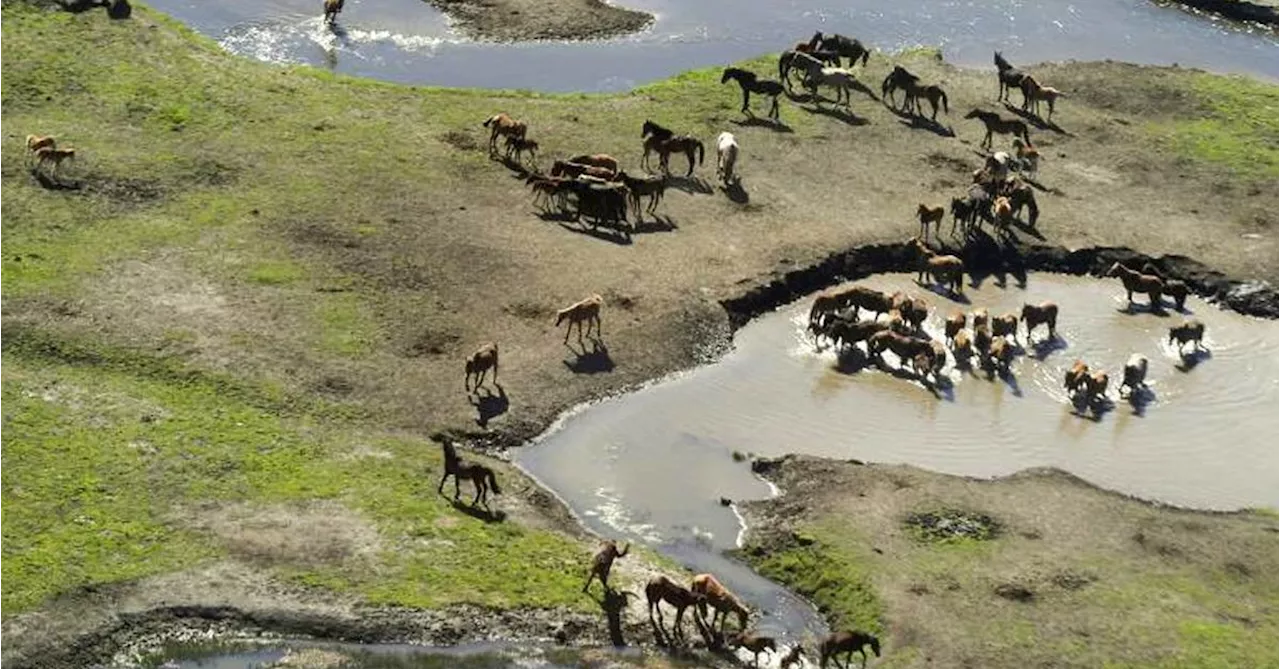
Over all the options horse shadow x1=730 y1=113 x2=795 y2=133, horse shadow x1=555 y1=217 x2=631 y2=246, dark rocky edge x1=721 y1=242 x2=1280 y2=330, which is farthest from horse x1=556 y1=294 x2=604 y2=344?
horse shadow x1=730 y1=113 x2=795 y2=133

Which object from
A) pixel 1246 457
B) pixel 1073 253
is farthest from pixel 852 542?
pixel 1073 253

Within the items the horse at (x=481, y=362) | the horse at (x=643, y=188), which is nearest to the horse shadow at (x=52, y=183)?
the horse at (x=481, y=362)

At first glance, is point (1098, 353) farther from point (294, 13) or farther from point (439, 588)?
point (294, 13)

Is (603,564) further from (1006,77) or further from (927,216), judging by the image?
(1006,77)

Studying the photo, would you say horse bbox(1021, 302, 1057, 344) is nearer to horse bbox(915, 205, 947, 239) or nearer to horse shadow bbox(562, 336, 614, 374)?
horse bbox(915, 205, 947, 239)

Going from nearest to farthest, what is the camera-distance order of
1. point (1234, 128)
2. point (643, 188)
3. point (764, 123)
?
point (643, 188) < point (764, 123) < point (1234, 128)

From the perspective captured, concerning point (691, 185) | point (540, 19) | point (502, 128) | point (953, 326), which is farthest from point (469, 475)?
point (540, 19)
